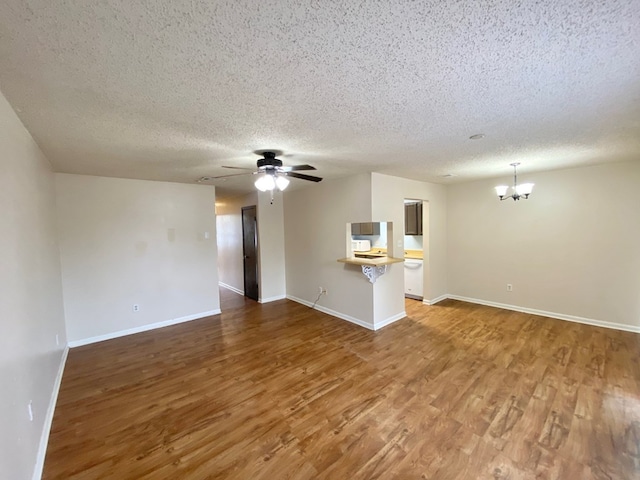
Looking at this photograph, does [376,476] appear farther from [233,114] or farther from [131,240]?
[131,240]

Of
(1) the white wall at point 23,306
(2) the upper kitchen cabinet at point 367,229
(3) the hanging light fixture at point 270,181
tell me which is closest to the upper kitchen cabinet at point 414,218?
(2) the upper kitchen cabinet at point 367,229

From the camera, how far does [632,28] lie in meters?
1.14

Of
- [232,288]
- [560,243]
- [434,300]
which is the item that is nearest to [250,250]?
[232,288]

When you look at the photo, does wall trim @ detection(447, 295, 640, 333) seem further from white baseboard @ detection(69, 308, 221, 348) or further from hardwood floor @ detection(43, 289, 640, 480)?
white baseboard @ detection(69, 308, 221, 348)

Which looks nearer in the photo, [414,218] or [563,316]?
[563,316]

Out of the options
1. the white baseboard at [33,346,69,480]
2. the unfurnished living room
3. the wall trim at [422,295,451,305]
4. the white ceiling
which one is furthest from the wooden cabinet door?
A: the white baseboard at [33,346,69,480]

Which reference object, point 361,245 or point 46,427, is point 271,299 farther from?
point 46,427

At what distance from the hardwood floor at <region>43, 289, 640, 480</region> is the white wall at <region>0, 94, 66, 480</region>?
404 mm

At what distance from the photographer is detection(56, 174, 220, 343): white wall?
381cm

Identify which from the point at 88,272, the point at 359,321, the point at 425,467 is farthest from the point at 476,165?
→ the point at 88,272

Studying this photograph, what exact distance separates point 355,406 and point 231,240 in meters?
5.39

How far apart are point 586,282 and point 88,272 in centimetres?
747

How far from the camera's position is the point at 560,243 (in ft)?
14.2

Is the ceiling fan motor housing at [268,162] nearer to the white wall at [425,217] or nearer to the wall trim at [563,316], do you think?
the white wall at [425,217]
